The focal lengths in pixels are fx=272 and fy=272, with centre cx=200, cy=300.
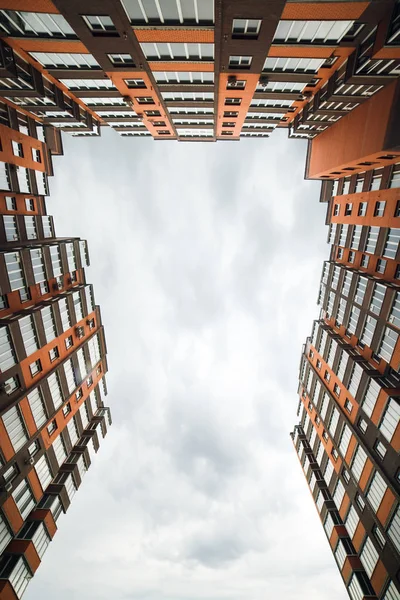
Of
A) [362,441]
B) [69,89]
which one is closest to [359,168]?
[362,441]

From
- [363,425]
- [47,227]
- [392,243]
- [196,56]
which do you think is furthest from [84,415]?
[392,243]

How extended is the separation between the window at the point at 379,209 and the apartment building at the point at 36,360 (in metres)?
44.0

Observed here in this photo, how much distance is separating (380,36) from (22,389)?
1866 inches

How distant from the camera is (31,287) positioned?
33656mm

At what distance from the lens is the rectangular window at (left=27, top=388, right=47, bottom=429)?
30.4 m

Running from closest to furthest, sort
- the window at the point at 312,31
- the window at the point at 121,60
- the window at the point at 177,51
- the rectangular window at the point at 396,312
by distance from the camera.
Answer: the window at the point at 312,31 → the window at the point at 177,51 → the window at the point at 121,60 → the rectangular window at the point at 396,312

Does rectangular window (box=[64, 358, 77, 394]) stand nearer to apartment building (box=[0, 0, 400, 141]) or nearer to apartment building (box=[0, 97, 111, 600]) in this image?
apartment building (box=[0, 97, 111, 600])

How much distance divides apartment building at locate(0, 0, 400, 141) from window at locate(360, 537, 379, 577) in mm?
47826

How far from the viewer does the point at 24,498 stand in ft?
94.9

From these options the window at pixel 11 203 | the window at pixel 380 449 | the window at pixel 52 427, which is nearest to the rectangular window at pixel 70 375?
the window at pixel 52 427

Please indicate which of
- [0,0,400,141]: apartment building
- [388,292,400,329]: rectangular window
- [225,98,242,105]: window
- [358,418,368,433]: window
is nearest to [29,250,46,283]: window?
[0,0,400,141]: apartment building

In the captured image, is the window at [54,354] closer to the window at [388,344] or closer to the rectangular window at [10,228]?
the rectangular window at [10,228]

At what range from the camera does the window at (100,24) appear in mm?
21884

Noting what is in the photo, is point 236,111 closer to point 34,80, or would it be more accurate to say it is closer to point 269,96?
point 269,96
